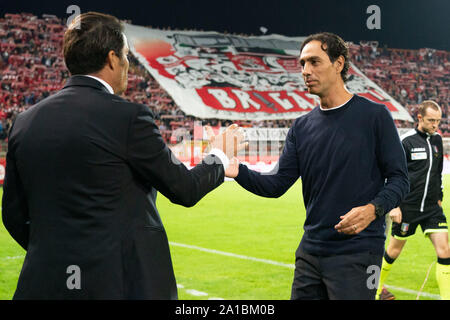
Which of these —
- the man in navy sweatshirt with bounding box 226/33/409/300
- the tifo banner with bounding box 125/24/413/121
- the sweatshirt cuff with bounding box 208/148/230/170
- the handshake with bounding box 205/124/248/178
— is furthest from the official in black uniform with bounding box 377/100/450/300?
the tifo banner with bounding box 125/24/413/121

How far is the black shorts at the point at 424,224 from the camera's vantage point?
512cm

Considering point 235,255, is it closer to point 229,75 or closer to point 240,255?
point 240,255

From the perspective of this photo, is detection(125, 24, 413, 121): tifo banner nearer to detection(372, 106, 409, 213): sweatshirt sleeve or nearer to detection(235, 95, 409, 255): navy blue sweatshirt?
detection(235, 95, 409, 255): navy blue sweatshirt

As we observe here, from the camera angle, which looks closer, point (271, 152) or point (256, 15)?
point (271, 152)

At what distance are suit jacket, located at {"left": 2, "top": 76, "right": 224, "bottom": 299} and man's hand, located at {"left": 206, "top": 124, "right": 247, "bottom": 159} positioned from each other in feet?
1.39

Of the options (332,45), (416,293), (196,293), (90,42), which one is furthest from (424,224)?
(90,42)

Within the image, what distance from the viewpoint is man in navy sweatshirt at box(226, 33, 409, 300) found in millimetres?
2619

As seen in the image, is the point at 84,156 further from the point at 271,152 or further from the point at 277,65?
the point at 277,65

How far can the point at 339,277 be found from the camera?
8.55 ft

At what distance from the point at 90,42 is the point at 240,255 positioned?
17.6 feet

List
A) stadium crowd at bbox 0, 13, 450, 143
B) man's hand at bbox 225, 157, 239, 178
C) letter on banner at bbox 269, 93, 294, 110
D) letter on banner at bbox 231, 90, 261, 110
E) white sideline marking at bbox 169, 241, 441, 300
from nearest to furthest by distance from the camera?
1. man's hand at bbox 225, 157, 239, 178
2. white sideline marking at bbox 169, 241, 441, 300
3. stadium crowd at bbox 0, 13, 450, 143
4. letter on banner at bbox 231, 90, 261, 110
5. letter on banner at bbox 269, 93, 294, 110

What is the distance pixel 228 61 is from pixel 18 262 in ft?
103

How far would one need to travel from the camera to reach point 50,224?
71.8 inches
